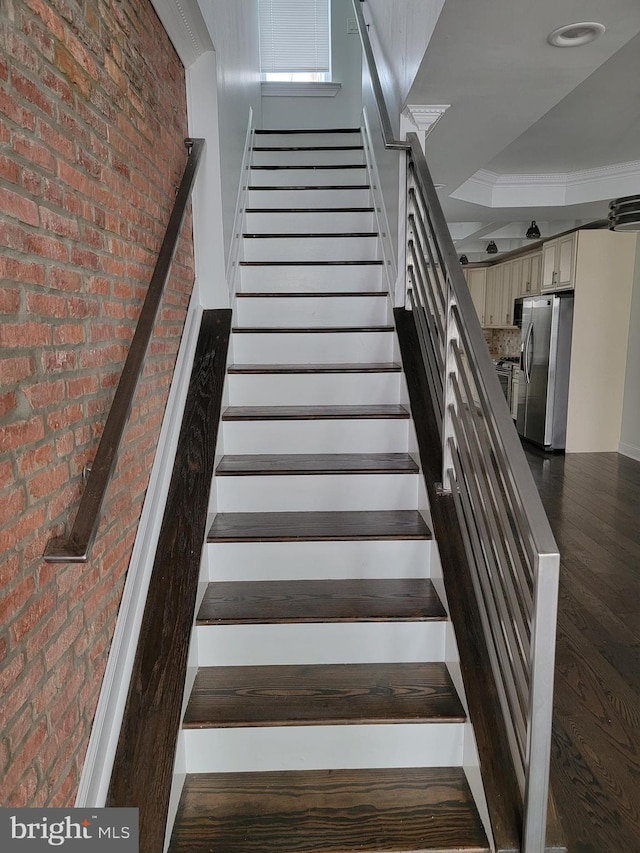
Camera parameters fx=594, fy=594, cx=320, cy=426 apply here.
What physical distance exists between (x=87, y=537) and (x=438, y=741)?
1160 mm

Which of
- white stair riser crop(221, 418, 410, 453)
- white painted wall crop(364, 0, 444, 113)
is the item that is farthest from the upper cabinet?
white stair riser crop(221, 418, 410, 453)

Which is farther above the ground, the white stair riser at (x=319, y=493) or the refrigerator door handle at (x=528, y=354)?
the refrigerator door handle at (x=528, y=354)

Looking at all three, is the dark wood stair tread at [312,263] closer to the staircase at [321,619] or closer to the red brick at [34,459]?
the staircase at [321,619]

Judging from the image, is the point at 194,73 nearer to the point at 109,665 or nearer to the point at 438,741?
the point at 109,665

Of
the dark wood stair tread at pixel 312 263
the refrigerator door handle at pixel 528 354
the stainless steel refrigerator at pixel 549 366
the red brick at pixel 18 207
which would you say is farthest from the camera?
the refrigerator door handle at pixel 528 354

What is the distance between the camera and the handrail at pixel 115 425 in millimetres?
1199

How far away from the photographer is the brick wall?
107cm

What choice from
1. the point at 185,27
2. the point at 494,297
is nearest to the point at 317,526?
the point at 185,27

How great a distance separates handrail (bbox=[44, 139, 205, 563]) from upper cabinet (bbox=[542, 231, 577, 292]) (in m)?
5.31

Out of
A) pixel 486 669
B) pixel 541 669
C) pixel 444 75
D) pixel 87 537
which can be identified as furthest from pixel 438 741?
pixel 444 75

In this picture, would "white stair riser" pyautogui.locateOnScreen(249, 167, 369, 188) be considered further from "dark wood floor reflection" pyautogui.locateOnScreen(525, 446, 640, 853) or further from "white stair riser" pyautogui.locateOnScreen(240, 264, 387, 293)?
"dark wood floor reflection" pyautogui.locateOnScreen(525, 446, 640, 853)

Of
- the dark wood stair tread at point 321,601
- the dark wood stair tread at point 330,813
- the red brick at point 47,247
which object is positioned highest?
the red brick at point 47,247

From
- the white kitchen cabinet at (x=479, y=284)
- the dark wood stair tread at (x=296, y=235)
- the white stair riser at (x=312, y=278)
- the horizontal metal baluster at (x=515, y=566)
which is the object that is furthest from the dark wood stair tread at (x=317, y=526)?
the white kitchen cabinet at (x=479, y=284)

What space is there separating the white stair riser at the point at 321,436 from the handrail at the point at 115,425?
34.7 inches
